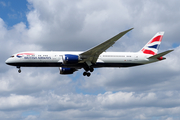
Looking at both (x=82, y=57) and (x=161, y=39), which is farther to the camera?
(x=161, y=39)

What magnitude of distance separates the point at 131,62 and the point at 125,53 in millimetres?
2220

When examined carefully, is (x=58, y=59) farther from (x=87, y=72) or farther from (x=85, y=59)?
(x=87, y=72)

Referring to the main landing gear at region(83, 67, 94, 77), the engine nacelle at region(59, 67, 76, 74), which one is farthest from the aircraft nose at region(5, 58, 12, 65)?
the main landing gear at region(83, 67, 94, 77)

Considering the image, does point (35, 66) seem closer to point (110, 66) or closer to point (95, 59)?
point (95, 59)

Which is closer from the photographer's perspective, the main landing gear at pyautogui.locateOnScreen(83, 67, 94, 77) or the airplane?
the airplane

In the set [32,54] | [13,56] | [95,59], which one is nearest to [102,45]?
[95,59]

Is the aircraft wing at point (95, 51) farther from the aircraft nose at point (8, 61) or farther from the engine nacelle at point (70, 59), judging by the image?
the aircraft nose at point (8, 61)

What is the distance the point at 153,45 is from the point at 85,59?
17.7 m

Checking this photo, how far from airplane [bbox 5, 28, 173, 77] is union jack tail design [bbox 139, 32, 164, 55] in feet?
6.27

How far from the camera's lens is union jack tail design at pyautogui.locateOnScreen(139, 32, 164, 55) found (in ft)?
193

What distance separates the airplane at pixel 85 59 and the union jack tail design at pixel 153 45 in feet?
6.27

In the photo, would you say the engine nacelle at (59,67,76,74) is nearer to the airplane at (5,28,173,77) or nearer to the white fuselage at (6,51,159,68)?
the airplane at (5,28,173,77)

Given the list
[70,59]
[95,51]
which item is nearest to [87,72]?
[95,51]

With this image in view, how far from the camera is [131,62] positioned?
182 feet
